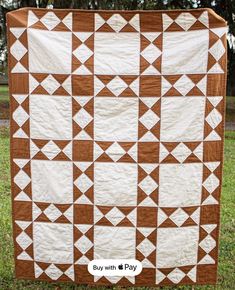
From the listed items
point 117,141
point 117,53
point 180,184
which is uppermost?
point 117,53

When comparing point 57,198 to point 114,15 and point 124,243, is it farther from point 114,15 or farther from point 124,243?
point 114,15

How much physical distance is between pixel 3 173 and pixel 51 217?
3475 mm

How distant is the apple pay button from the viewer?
2969 mm

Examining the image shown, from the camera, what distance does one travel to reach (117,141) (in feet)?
9.37

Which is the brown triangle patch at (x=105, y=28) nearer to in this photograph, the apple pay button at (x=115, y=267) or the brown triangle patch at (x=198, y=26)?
the brown triangle patch at (x=198, y=26)

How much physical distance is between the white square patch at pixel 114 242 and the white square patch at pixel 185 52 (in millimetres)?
1099

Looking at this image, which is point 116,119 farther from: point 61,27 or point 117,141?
point 61,27

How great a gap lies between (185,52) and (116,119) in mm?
613

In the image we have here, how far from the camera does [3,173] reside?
20.4 ft

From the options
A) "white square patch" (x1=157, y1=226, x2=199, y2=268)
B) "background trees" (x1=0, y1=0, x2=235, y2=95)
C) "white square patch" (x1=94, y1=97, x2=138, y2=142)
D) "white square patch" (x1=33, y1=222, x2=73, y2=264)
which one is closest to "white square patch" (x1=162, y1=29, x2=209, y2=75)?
"white square patch" (x1=94, y1=97, x2=138, y2=142)

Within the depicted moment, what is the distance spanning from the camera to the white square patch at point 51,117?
2838 mm

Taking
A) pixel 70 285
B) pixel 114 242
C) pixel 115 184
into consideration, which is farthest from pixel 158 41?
pixel 70 285

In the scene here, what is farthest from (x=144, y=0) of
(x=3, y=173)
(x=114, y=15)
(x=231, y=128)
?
(x=114, y=15)

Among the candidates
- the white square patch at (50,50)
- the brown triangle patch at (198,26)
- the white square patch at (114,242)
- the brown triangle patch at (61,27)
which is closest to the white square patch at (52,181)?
the white square patch at (114,242)
